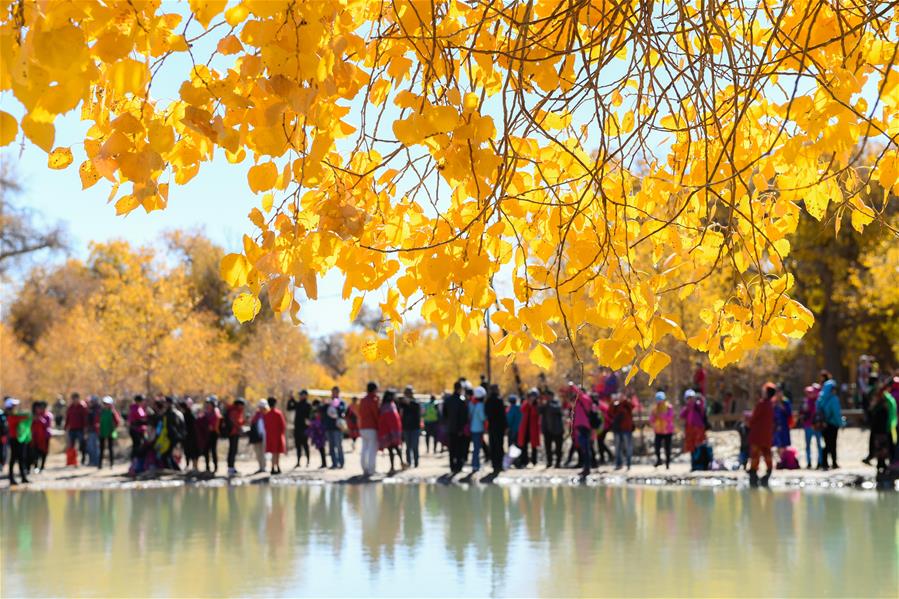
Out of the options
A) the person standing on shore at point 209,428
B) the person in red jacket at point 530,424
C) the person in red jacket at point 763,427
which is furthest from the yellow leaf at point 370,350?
the person standing on shore at point 209,428

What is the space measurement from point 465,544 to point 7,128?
9718mm

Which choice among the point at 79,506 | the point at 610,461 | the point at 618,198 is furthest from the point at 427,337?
the point at 618,198

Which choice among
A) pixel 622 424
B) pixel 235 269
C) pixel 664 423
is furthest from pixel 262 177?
pixel 664 423

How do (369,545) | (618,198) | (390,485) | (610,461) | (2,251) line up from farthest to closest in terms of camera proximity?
1. (2,251)
2. (610,461)
3. (390,485)
4. (369,545)
5. (618,198)

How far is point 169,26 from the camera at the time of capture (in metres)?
3.13

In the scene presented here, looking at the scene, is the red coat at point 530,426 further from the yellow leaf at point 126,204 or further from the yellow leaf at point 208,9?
the yellow leaf at point 208,9

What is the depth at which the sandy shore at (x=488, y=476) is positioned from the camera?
59.9 feet

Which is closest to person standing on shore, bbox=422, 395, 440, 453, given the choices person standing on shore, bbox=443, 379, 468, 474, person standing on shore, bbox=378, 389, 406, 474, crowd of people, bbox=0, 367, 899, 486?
crowd of people, bbox=0, 367, 899, 486

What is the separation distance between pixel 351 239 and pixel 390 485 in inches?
643

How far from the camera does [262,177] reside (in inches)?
135

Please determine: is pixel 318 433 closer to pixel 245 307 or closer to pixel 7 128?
pixel 245 307

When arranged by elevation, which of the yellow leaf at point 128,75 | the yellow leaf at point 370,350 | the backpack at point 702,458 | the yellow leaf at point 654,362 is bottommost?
the backpack at point 702,458

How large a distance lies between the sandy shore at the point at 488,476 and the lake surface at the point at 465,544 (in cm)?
131

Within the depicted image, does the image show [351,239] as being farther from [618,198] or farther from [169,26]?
[618,198]
